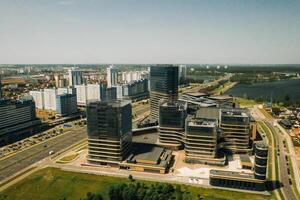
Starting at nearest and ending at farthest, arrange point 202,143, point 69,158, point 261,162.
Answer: point 261,162 < point 202,143 < point 69,158

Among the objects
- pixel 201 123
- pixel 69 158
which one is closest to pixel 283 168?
pixel 201 123

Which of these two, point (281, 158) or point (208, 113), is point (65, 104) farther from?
point (281, 158)

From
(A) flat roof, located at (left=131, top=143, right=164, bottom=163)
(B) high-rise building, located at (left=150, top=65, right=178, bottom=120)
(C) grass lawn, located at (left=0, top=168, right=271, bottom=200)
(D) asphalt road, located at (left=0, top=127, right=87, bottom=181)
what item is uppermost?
(B) high-rise building, located at (left=150, top=65, right=178, bottom=120)

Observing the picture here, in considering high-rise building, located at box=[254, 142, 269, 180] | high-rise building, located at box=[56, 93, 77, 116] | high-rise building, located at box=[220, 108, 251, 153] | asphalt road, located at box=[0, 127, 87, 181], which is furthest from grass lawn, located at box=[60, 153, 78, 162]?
high-rise building, located at box=[56, 93, 77, 116]

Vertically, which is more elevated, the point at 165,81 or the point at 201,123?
the point at 165,81

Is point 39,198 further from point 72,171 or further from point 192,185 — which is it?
point 192,185

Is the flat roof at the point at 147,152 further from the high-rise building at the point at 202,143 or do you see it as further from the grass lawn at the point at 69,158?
the grass lawn at the point at 69,158

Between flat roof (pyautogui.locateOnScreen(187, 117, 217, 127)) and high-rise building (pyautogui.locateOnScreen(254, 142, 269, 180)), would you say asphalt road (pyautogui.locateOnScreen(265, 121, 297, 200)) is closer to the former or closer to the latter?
high-rise building (pyautogui.locateOnScreen(254, 142, 269, 180))

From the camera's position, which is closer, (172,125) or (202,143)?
(202,143)
